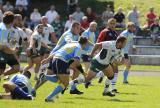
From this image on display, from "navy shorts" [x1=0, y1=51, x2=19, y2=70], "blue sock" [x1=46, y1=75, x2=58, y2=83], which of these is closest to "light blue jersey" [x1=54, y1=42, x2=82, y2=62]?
"blue sock" [x1=46, y1=75, x2=58, y2=83]

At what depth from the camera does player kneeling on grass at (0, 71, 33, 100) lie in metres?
16.8

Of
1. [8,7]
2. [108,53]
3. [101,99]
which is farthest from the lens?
[8,7]

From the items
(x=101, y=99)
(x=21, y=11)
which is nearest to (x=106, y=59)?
(x=101, y=99)

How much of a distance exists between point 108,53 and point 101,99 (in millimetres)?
1640

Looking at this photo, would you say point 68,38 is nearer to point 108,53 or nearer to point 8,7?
point 108,53

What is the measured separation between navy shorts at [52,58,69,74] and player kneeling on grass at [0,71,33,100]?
93 cm

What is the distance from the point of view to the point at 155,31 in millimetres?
38094

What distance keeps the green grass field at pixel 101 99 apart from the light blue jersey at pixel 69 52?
3.78 feet

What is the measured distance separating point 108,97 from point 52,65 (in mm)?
2432

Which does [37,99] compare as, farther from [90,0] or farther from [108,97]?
[90,0]

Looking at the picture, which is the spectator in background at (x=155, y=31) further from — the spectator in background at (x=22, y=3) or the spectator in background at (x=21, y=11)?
the spectator in background at (x=22, y=3)

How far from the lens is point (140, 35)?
3966 centimetres

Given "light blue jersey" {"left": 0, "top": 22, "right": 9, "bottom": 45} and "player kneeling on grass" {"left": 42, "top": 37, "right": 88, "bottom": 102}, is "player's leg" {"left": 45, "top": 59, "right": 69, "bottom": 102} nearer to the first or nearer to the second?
"player kneeling on grass" {"left": 42, "top": 37, "right": 88, "bottom": 102}

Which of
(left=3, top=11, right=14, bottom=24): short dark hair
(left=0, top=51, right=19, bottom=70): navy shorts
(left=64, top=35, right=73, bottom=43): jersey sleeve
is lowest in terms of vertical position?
(left=0, top=51, right=19, bottom=70): navy shorts
